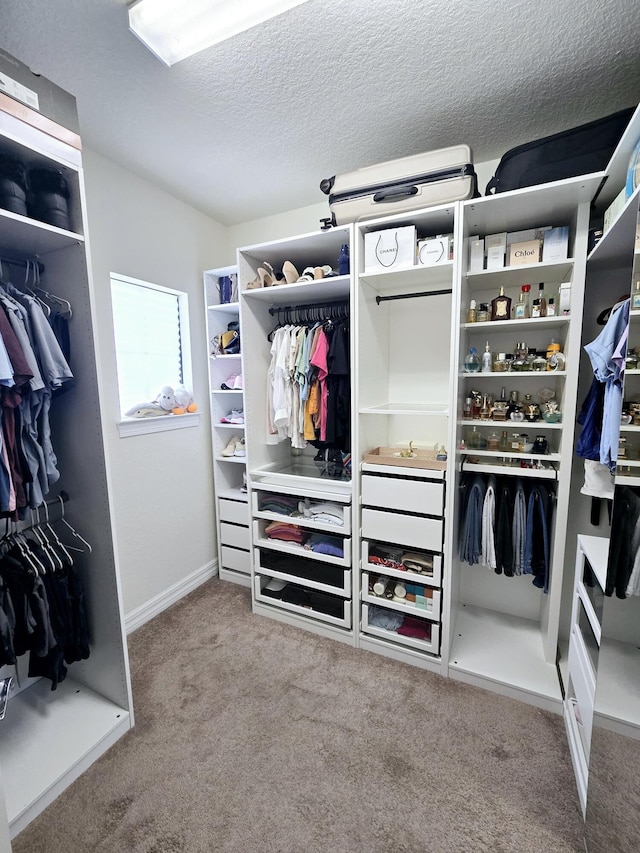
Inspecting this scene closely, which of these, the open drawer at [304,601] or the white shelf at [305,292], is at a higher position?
the white shelf at [305,292]

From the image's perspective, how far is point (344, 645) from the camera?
6.55ft

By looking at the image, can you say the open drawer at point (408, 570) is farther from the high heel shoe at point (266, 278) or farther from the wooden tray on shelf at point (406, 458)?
the high heel shoe at point (266, 278)

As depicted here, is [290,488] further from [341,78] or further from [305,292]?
[341,78]

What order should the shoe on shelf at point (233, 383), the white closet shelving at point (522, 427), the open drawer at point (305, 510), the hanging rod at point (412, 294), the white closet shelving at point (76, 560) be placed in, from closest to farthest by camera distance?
1. the white closet shelving at point (76, 560)
2. the white closet shelving at point (522, 427)
3. the hanging rod at point (412, 294)
4. the open drawer at point (305, 510)
5. the shoe on shelf at point (233, 383)

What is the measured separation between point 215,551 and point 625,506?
2.55 metres

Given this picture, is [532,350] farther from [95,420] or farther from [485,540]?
[95,420]

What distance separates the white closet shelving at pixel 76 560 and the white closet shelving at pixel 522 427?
1.55m

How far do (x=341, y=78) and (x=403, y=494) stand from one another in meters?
1.79

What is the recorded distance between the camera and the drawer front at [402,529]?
1748mm

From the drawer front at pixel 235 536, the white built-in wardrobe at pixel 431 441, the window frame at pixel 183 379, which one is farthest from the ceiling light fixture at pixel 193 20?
the drawer front at pixel 235 536

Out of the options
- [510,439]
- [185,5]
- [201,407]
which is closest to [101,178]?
[185,5]

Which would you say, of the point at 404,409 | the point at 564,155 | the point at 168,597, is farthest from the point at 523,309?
the point at 168,597

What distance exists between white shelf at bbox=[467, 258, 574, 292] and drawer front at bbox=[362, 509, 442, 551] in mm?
1034

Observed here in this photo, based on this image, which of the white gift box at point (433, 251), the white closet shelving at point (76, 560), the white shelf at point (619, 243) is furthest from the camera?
the white gift box at point (433, 251)
